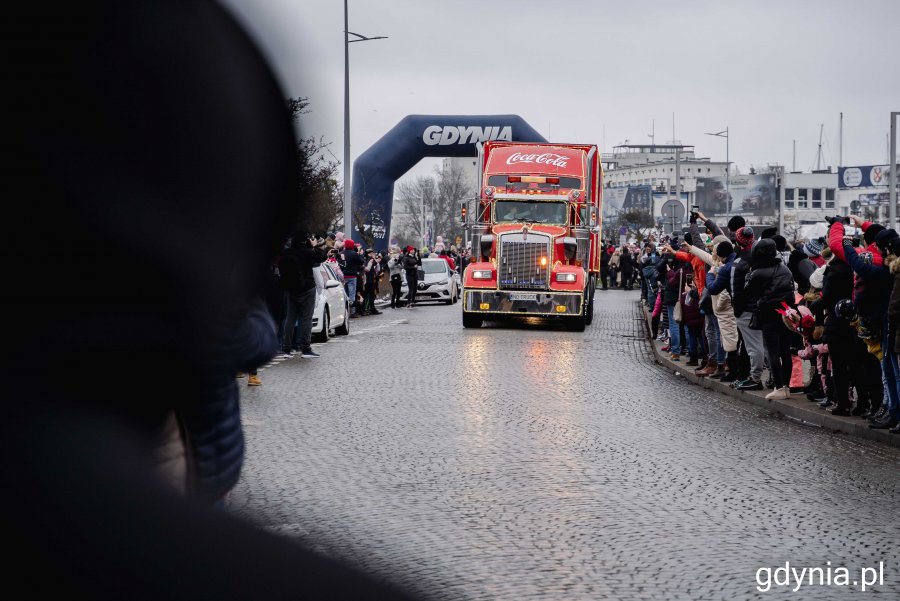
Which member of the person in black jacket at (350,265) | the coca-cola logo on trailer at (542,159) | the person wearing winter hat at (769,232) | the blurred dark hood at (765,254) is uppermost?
the coca-cola logo on trailer at (542,159)

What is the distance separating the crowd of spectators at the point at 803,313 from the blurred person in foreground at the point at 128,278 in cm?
923

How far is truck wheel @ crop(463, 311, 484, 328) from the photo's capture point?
2575cm

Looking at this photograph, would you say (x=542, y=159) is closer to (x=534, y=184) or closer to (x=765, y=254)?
(x=534, y=184)

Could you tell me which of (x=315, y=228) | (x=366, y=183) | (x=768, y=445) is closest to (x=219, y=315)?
(x=315, y=228)

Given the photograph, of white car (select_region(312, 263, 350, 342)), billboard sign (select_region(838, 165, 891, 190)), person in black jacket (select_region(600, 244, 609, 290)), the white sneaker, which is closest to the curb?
the white sneaker

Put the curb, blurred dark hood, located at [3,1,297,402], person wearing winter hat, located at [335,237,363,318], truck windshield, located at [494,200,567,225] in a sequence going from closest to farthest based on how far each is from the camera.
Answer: blurred dark hood, located at [3,1,297,402]
the curb
truck windshield, located at [494,200,567,225]
person wearing winter hat, located at [335,237,363,318]

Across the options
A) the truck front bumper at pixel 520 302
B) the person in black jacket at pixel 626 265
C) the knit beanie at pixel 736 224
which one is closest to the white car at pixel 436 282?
the person in black jacket at pixel 626 265

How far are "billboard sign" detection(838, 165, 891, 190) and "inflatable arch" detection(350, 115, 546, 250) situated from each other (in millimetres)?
56848

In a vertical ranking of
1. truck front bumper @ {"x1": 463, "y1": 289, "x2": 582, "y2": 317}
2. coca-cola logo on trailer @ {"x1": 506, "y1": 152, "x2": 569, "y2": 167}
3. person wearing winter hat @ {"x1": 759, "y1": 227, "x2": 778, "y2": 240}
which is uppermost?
coca-cola logo on trailer @ {"x1": 506, "y1": 152, "x2": 569, "y2": 167}

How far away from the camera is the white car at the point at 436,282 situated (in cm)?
3934

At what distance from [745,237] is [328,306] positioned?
32.2 feet

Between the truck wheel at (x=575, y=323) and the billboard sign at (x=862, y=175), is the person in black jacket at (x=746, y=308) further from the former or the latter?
the billboard sign at (x=862, y=175)

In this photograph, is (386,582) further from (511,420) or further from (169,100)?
(511,420)

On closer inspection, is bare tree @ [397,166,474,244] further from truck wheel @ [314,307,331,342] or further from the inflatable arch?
truck wheel @ [314,307,331,342]
